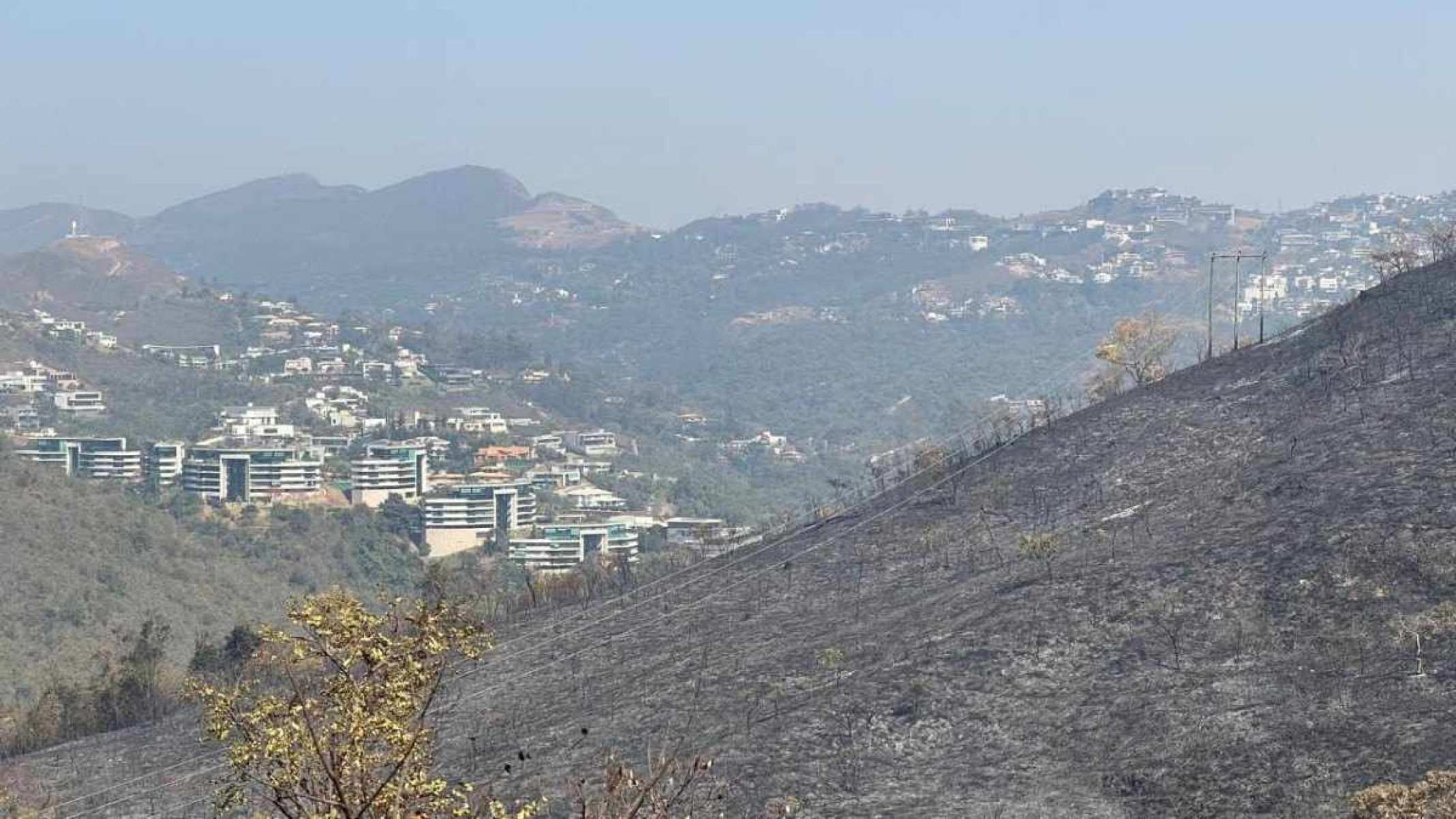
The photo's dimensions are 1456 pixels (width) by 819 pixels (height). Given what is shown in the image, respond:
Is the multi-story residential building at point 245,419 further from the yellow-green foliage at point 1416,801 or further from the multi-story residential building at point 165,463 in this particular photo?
the yellow-green foliage at point 1416,801

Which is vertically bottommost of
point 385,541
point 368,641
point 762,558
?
point 385,541

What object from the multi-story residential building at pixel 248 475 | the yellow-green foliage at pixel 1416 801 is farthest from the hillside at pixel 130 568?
the yellow-green foliage at pixel 1416 801

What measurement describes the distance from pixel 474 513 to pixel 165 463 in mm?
23926

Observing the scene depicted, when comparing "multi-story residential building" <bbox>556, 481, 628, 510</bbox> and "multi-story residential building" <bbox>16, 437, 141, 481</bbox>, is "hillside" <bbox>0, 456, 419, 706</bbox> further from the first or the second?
"multi-story residential building" <bbox>556, 481, 628, 510</bbox>

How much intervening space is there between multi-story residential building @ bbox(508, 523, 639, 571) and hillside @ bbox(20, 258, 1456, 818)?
90060 mm

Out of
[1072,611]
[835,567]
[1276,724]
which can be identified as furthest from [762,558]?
[1276,724]

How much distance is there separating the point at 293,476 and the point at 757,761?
431 feet

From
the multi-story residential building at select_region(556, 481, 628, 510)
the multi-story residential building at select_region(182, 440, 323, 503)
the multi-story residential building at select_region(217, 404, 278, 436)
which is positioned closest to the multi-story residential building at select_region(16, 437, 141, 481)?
the multi-story residential building at select_region(182, 440, 323, 503)

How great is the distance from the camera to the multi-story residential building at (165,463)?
162250 mm

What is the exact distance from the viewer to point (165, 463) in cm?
16438

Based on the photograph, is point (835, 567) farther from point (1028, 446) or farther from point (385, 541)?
point (385, 541)

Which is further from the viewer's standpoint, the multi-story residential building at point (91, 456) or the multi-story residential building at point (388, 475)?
the multi-story residential building at point (388, 475)

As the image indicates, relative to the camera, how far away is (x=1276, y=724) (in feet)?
98.6

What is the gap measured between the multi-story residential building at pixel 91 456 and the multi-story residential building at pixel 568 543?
30.5 metres
